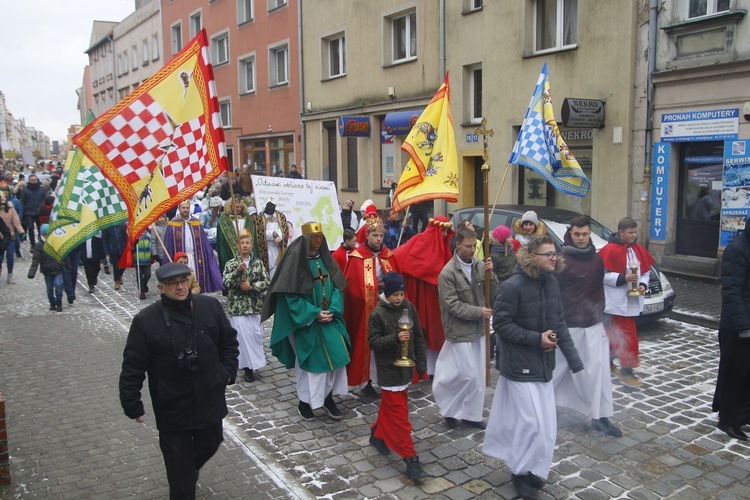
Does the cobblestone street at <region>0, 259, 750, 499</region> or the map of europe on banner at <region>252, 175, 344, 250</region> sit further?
the map of europe on banner at <region>252, 175, 344, 250</region>

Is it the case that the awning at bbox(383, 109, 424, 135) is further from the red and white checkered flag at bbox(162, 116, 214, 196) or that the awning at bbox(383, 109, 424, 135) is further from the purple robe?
the red and white checkered flag at bbox(162, 116, 214, 196)

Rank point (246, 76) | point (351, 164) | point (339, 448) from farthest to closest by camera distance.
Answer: point (246, 76), point (351, 164), point (339, 448)

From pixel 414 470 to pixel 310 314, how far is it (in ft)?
6.09

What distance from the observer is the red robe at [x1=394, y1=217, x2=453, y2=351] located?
22.5 feet

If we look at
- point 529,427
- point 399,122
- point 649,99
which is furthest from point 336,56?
point 529,427

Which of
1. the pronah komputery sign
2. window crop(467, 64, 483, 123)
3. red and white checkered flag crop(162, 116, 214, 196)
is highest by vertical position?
window crop(467, 64, 483, 123)

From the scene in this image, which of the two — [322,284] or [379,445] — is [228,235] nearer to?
[322,284]

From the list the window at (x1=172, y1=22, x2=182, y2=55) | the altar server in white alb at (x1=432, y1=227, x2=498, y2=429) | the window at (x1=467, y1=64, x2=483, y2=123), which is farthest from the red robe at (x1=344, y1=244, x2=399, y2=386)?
the window at (x1=172, y1=22, x2=182, y2=55)

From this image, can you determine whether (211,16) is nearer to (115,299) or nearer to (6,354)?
(115,299)

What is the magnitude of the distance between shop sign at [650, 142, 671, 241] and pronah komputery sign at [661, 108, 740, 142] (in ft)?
0.92

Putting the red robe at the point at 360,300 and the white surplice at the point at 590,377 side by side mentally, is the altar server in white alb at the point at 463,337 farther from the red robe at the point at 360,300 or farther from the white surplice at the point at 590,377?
the red robe at the point at 360,300

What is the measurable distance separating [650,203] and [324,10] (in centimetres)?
1541

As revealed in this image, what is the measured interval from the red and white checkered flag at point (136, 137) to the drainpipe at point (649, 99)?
10645 mm

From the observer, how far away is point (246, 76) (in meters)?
31.8
